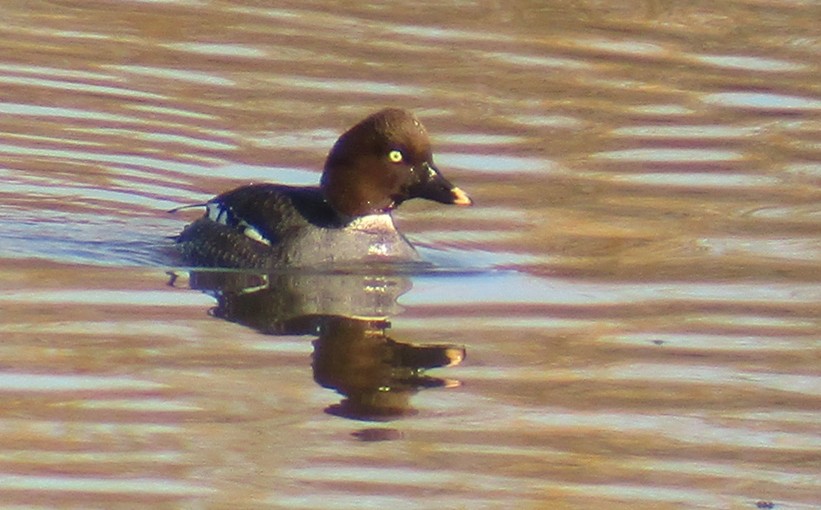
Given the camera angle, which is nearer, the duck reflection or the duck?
→ the duck reflection

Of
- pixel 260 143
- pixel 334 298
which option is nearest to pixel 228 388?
pixel 334 298

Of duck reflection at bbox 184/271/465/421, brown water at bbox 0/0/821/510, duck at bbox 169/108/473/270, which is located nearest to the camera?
brown water at bbox 0/0/821/510

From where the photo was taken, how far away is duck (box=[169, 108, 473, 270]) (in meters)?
10.2

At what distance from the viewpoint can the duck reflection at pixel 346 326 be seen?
7.84 m

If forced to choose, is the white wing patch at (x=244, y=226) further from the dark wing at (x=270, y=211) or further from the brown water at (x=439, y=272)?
the brown water at (x=439, y=272)

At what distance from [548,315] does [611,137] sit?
12.0 feet

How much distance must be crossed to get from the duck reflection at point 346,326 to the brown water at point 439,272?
2 cm

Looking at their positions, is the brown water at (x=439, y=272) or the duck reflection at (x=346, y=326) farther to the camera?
the duck reflection at (x=346, y=326)

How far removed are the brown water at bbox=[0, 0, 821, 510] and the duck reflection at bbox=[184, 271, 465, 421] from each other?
2 cm

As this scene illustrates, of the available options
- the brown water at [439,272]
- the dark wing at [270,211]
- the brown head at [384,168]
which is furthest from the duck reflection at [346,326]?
the brown head at [384,168]

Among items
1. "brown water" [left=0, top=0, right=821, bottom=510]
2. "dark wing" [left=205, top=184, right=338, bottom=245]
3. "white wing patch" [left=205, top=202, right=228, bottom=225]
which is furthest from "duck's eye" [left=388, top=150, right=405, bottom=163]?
"white wing patch" [left=205, top=202, right=228, bottom=225]

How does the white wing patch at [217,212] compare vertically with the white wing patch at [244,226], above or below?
above

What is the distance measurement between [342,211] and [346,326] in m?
1.72

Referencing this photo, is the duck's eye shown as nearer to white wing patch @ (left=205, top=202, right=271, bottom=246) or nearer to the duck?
the duck
